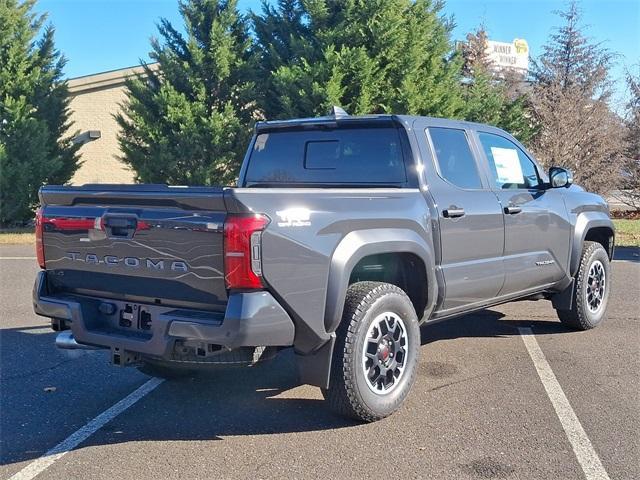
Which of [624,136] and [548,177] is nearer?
[548,177]

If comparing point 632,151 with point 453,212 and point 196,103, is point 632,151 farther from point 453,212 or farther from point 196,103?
point 453,212

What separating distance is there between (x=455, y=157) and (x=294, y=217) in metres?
2.01

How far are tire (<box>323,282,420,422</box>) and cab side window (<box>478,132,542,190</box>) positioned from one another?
177 centimetres

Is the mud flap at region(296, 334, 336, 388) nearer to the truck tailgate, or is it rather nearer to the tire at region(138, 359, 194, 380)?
the truck tailgate

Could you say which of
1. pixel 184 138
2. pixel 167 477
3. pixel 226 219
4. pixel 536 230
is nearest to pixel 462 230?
pixel 536 230

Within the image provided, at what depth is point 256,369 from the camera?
5.40 metres

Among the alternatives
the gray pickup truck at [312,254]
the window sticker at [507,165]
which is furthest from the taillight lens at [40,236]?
the window sticker at [507,165]

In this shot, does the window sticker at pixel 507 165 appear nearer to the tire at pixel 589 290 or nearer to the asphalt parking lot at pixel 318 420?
the tire at pixel 589 290

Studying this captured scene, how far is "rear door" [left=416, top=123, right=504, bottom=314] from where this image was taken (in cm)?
471

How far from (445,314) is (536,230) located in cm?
135

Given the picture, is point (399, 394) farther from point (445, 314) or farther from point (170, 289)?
point (170, 289)

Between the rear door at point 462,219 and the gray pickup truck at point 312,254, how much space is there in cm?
1

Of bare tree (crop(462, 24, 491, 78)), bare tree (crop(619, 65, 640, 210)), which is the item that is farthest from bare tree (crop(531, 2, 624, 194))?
bare tree (crop(462, 24, 491, 78))

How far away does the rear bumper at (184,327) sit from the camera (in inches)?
135
